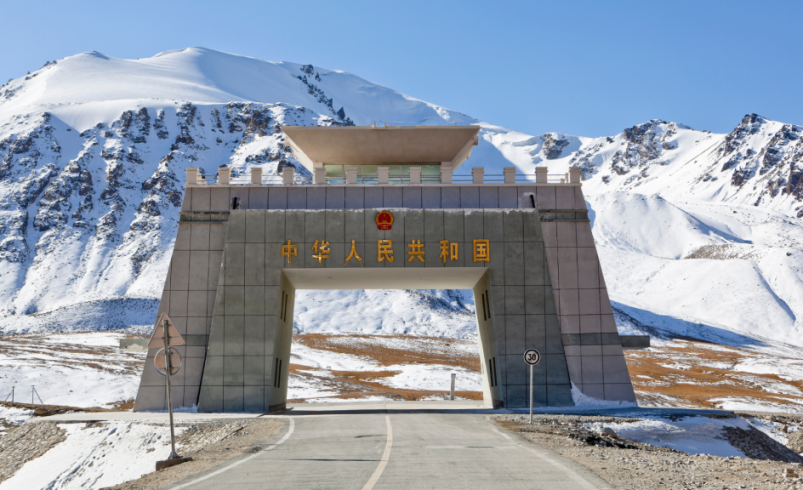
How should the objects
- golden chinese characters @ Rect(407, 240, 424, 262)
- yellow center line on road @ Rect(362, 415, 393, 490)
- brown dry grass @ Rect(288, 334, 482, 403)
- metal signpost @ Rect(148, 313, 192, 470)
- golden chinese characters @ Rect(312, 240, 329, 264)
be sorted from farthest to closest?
1. brown dry grass @ Rect(288, 334, 482, 403)
2. golden chinese characters @ Rect(407, 240, 424, 262)
3. golden chinese characters @ Rect(312, 240, 329, 264)
4. metal signpost @ Rect(148, 313, 192, 470)
5. yellow center line on road @ Rect(362, 415, 393, 490)

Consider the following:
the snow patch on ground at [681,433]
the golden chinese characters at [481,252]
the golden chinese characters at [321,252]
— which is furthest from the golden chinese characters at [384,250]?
the snow patch on ground at [681,433]

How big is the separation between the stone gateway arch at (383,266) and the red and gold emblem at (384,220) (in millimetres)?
45

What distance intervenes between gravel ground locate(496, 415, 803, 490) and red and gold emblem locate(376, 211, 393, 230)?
11.1 m

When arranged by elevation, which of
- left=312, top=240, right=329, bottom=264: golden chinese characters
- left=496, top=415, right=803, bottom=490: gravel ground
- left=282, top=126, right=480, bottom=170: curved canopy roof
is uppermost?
left=282, top=126, right=480, bottom=170: curved canopy roof

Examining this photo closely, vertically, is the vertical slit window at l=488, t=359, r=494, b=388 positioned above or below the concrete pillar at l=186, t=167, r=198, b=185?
below

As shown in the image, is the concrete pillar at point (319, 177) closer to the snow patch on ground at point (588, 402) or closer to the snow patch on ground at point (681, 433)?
the snow patch on ground at point (588, 402)

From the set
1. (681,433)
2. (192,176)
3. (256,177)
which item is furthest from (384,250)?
(681,433)

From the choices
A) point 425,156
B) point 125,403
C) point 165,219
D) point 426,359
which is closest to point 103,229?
point 165,219

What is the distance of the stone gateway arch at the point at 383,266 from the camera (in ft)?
96.8

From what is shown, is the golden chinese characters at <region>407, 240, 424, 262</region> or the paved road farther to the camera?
the golden chinese characters at <region>407, 240, 424, 262</region>

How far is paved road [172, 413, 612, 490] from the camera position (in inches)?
444

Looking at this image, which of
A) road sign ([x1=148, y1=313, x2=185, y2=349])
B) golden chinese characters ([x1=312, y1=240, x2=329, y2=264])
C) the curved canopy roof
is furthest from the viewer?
the curved canopy roof

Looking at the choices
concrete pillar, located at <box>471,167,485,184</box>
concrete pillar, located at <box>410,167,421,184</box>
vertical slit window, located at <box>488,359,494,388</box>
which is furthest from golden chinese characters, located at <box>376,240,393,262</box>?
vertical slit window, located at <box>488,359,494,388</box>

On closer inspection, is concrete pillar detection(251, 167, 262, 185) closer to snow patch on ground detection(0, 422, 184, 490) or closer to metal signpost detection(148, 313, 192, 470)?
snow patch on ground detection(0, 422, 184, 490)
